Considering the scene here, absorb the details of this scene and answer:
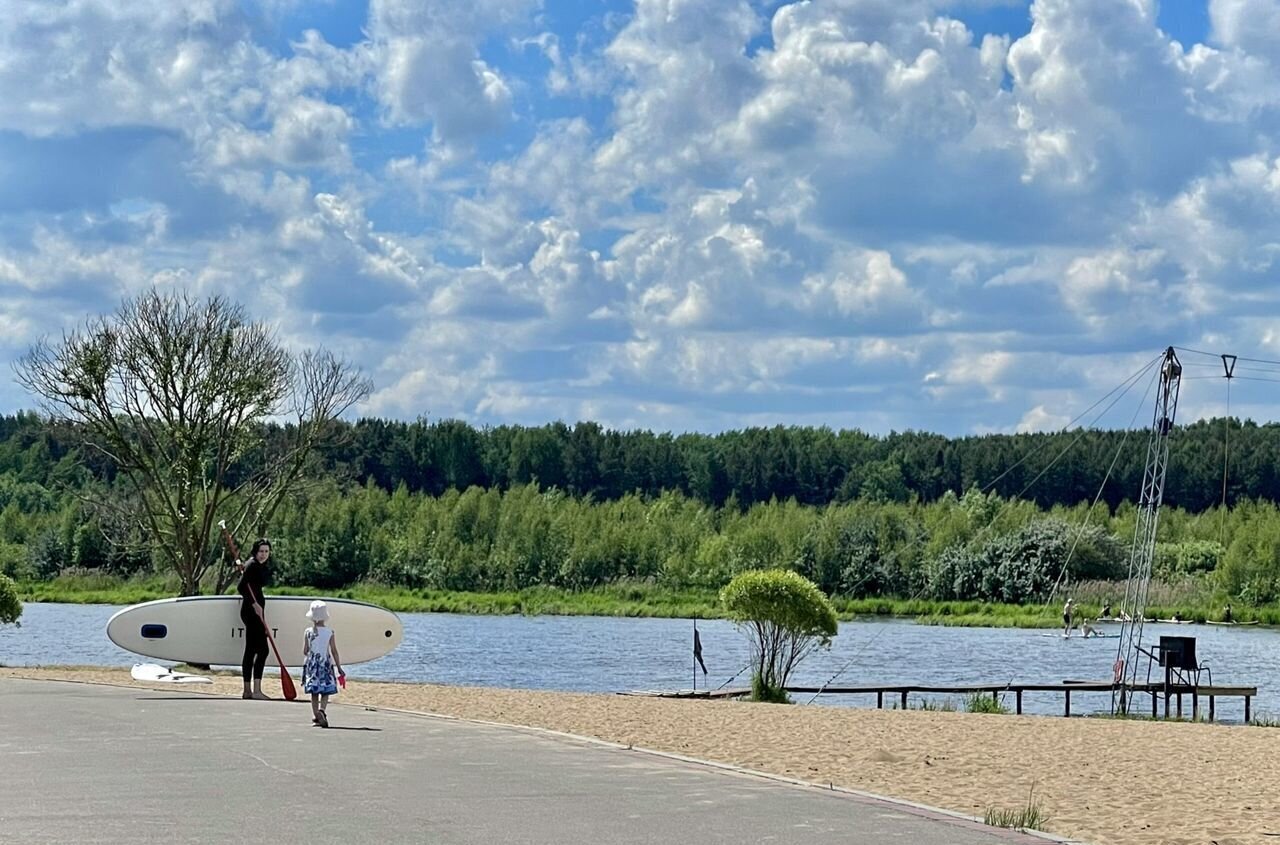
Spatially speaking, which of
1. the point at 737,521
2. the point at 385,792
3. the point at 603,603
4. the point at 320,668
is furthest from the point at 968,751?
the point at 737,521

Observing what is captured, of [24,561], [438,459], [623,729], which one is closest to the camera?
[623,729]

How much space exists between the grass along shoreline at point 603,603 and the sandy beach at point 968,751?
2274 inches

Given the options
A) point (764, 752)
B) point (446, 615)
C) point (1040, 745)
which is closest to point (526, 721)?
point (764, 752)

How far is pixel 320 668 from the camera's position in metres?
18.9

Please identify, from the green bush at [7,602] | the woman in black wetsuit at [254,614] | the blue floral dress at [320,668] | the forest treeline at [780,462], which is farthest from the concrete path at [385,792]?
the forest treeline at [780,462]

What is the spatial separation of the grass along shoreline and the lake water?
473 centimetres

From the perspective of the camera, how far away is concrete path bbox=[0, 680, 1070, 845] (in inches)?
458

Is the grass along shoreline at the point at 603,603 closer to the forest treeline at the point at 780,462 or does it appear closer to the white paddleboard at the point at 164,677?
the forest treeline at the point at 780,462

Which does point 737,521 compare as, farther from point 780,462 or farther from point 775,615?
point 775,615

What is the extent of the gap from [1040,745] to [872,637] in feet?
155

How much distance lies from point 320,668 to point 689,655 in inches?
1372

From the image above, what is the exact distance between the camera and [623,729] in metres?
20.2

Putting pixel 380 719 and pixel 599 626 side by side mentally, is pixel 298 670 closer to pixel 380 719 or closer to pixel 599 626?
pixel 380 719

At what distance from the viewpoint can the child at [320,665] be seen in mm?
18859
